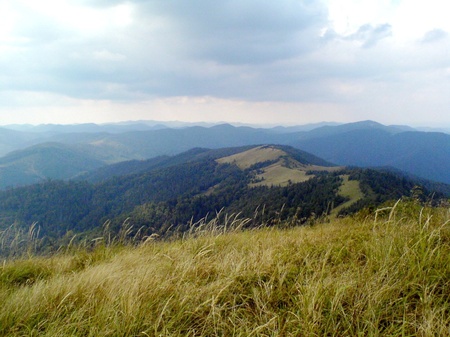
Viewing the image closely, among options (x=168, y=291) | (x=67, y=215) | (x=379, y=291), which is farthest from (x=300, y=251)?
(x=67, y=215)

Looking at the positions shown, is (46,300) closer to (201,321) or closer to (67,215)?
(201,321)

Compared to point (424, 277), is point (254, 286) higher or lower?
lower

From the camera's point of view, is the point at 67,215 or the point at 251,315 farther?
the point at 67,215

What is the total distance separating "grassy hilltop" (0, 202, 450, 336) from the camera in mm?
2123

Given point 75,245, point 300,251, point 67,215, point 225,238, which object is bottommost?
point 67,215

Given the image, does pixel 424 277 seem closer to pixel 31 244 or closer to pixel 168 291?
pixel 168 291

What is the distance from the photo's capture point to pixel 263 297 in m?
2.50

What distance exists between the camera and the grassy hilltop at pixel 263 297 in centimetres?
212

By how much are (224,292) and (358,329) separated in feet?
4.12

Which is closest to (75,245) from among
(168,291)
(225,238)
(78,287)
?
(78,287)

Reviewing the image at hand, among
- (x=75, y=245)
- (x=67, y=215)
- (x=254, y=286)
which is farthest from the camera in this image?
(x=67, y=215)

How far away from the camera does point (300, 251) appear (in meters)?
3.46

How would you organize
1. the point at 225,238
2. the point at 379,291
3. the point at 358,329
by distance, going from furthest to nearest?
the point at 225,238, the point at 379,291, the point at 358,329

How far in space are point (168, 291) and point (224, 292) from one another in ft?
1.99
